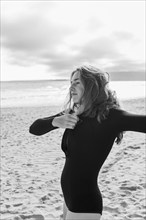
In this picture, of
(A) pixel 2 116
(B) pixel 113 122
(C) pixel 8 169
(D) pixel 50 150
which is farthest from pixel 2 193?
(A) pixel 2 116

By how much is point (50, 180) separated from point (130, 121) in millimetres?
4655

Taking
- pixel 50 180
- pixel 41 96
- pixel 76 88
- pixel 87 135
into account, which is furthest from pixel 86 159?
pixel 41 96

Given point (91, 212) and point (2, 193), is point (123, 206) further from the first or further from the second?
point (91, 212)

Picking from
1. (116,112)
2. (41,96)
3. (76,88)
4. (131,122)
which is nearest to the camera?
(131,122)

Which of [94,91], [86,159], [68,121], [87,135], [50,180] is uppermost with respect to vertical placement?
[94,91]

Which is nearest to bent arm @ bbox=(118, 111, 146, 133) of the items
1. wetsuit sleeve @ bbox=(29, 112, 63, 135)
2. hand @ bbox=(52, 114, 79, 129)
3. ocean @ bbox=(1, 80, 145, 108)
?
hand @ bbox=(52, 114, 79, 129)

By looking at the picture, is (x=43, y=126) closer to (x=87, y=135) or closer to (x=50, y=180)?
(x=87, y=135)

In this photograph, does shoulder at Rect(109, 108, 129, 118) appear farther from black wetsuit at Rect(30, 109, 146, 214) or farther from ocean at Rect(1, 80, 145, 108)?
ocean at Rect(1, 80, 145, 108)

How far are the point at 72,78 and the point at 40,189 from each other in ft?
13.2

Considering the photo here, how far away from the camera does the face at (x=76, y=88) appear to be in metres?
2.24

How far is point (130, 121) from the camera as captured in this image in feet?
6.50

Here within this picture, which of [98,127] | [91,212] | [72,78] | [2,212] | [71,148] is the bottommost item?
[2,212]

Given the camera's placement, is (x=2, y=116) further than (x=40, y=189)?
Yes

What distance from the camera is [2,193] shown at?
5707mm
